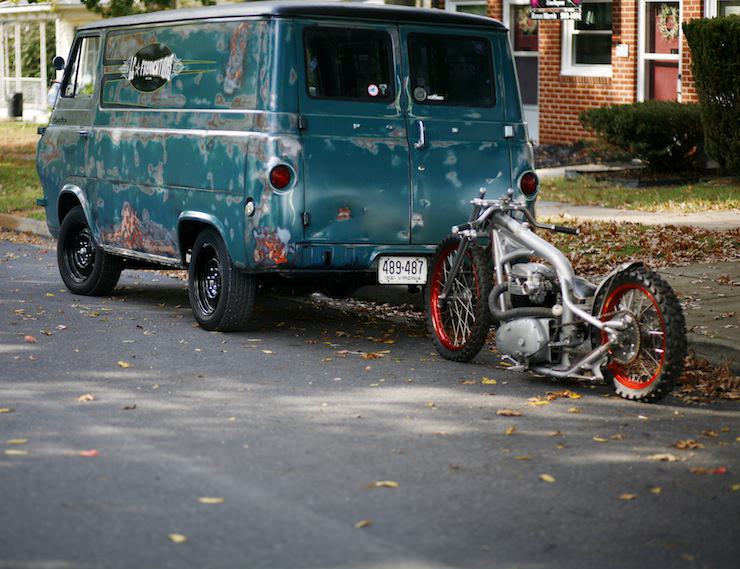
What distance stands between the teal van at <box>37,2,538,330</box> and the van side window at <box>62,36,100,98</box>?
1257 millimetres

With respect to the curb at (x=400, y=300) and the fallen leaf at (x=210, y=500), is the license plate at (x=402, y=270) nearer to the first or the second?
the curb at (x=400, y=300)

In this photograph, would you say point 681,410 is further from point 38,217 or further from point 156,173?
point 38,217

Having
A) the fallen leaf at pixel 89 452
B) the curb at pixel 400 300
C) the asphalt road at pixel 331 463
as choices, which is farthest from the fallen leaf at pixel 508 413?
the fallen leaf at pixel 89 452

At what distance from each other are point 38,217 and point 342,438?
1163 cm

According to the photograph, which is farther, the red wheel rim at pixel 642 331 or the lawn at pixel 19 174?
the lawn at pixel 19 174

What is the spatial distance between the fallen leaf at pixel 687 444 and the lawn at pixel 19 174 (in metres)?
12.1

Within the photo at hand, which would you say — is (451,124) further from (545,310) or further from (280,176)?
(545,310)

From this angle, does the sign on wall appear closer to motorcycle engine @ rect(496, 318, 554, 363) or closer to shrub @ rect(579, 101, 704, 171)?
shrub @ rect(579, 101, 704, 171)

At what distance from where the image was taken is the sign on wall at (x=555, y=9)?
2278 centimetres

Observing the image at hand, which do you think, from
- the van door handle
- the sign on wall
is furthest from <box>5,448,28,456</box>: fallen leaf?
the sign on wall

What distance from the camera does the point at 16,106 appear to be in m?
45.0

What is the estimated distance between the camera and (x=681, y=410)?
24.7 ft

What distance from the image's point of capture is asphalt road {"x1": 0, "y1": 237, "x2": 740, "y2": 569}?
16.8 feet

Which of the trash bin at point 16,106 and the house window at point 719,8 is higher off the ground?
the house window at point 719,8
